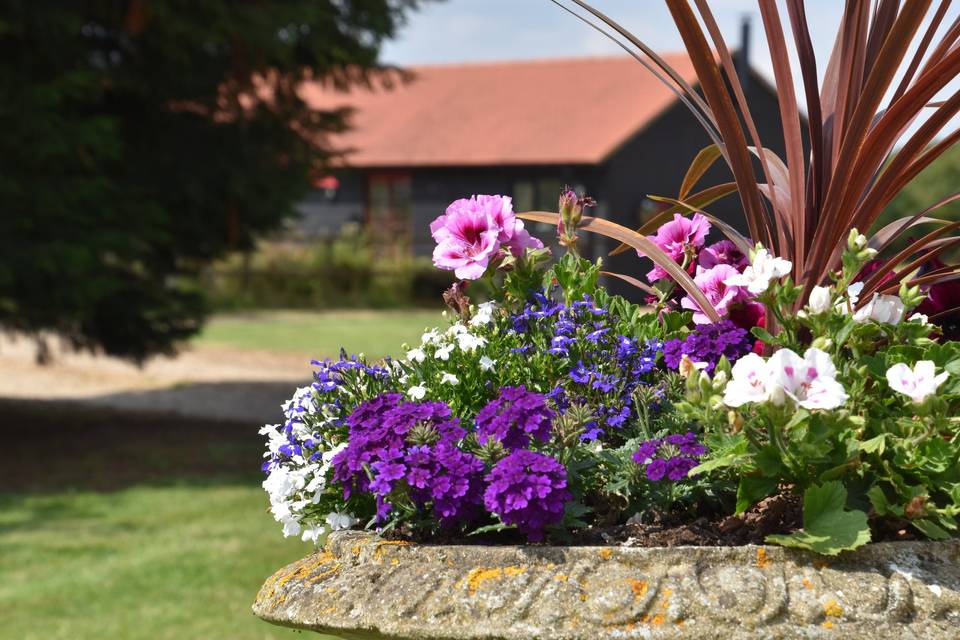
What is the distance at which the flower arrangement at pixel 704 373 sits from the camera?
6.14 ft

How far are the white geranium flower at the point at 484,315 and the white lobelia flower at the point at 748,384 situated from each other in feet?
2.31

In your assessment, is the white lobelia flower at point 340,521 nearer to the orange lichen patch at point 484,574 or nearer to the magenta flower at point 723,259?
the orange lichen patch at point 484,574

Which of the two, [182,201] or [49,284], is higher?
[182,201]

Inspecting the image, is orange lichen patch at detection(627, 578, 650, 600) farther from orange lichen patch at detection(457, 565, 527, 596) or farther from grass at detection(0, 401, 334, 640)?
grass at detection(0, 401, 334, 640)

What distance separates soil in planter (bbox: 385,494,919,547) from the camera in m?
1.95

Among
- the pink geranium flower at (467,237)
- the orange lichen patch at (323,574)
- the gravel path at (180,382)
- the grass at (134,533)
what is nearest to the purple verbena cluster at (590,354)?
the pink geranium flower at (467,237)

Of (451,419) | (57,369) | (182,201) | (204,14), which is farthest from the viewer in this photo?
(57,369)

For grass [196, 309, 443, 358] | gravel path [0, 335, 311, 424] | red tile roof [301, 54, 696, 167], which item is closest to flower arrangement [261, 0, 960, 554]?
gravel path [0, 335, 311, 424]

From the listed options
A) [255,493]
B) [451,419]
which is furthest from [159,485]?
[451,419]

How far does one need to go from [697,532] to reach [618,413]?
0.33 metres

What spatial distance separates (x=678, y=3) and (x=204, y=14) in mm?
7789

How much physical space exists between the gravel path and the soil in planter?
973 cm

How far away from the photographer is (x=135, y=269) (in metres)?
10.7

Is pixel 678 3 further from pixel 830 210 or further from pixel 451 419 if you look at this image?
pixel 451 419
